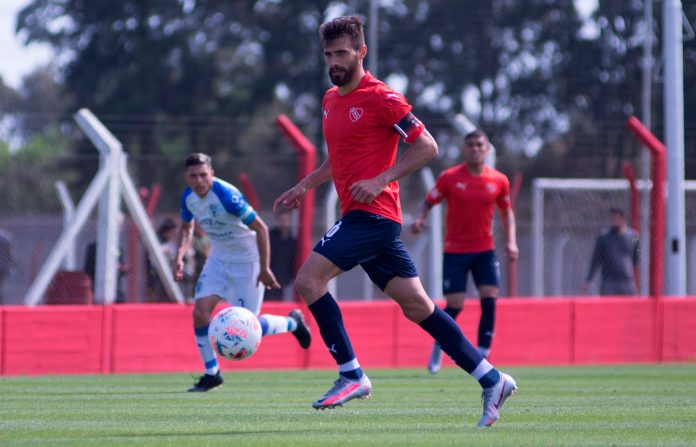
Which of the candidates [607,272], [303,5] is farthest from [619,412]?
[303,5]

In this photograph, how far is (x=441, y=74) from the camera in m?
31.8

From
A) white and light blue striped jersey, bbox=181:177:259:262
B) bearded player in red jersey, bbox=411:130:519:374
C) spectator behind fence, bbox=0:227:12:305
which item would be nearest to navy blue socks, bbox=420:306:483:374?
white and light blue striped jersey, bbox=181:177:259:262

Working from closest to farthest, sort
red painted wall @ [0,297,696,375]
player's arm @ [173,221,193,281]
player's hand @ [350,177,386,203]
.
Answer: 1. player's hand @ [350,177,386,203]
2. player's arm @ [173,221,193,281]
3. red painted wall @ [0,297,696,375]

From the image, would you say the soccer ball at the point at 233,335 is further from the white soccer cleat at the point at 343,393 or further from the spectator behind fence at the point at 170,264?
the spectator behind fence at the point at 170,264

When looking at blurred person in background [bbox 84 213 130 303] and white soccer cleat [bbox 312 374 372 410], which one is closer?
white soccer cleat [bbox 312 374 372 410]

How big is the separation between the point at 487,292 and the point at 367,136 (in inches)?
220

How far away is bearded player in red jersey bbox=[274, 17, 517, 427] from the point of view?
291 inches

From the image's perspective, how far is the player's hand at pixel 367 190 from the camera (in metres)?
7.16

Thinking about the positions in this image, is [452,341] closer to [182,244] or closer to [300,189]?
[300,189]

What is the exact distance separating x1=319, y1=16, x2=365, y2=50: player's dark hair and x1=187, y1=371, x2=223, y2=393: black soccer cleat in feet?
13.3

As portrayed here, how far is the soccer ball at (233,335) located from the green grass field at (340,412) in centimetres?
35

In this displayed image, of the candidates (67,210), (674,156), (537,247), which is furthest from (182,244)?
(537,247)

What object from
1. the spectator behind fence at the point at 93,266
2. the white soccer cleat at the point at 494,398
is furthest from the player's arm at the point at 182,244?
the white soccer cleat at the point at 494,398

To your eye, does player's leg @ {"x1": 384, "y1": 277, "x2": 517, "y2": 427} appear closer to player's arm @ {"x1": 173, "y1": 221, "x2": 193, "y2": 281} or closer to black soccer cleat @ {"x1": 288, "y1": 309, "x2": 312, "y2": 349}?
player's arm @ {"x1": 173, "y1": 221, "x2": 193, "y2": 281}
